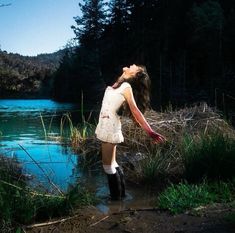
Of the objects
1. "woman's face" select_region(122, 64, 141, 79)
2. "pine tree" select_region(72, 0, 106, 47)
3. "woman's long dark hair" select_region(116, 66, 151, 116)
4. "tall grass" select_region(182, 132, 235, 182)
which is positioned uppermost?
"pine tree" select_region(72, 0, 106, 47)

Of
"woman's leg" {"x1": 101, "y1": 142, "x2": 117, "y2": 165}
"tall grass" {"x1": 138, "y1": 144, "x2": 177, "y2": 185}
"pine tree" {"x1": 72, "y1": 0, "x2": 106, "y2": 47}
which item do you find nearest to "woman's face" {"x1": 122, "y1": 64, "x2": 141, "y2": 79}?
"woman's leg" {"x1": 101, "y1": 142, "x2": 117, "y2": 165}

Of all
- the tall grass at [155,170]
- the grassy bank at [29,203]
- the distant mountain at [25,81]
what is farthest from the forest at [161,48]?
the distant mountain at [25,81]

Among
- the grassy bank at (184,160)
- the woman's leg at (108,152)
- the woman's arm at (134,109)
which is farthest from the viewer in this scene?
the woman's leg at (108,152)

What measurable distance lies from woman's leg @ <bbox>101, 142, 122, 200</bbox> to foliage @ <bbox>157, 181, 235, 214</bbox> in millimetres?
772

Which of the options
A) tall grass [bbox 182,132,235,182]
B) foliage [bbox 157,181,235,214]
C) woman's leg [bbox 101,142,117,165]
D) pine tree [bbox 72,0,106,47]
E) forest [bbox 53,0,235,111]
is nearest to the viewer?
foliage [bbox 157,181,235,214]

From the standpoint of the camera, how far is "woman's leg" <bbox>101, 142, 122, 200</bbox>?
6.57 meters

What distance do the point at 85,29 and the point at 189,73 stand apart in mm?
31193

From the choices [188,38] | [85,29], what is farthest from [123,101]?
[85,29]

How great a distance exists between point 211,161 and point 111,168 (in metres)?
1.42

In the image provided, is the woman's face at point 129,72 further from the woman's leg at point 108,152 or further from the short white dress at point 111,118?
the woman's leg at point 108,152

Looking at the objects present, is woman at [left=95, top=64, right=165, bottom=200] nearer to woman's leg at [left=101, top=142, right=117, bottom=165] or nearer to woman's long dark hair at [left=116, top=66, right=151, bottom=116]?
woman's leg at [left=101, top=142, right=117, bottom=165]

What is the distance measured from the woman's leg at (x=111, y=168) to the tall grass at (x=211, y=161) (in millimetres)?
1139

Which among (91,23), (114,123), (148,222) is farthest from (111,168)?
(91,23)

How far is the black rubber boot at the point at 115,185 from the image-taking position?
663cm
